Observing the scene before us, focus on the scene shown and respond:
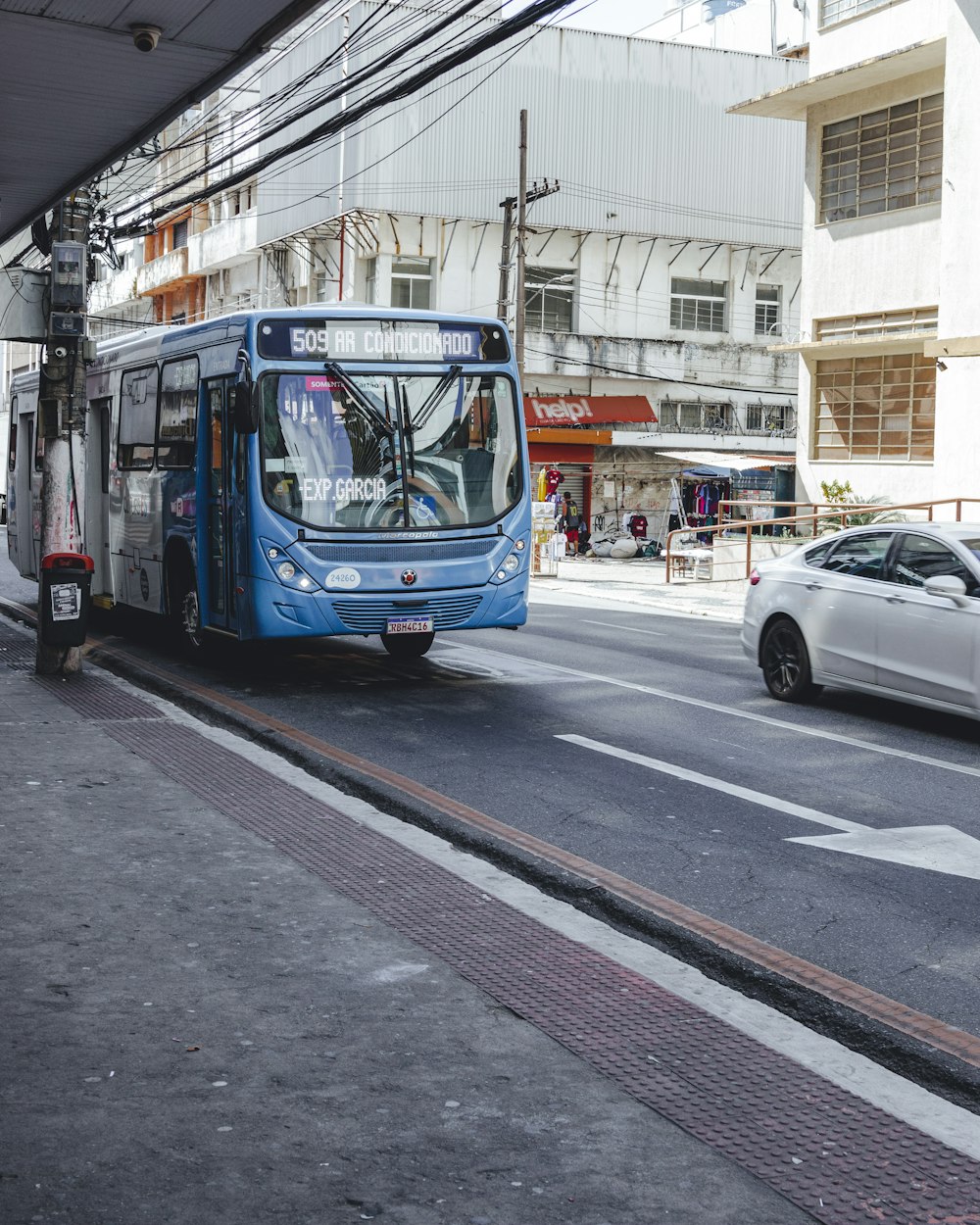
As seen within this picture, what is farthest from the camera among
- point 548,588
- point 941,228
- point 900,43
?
point 548,588

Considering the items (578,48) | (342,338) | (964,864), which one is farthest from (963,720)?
(578,48)

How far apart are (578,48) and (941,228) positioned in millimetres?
26422

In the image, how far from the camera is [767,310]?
5322 centimetres

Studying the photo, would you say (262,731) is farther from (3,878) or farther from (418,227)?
(418,227)

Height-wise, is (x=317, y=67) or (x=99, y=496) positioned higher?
(x=317, y=67)

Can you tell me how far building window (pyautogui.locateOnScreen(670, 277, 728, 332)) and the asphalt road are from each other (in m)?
36.3

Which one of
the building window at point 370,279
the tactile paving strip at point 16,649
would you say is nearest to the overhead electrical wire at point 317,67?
the building window at point 370,279

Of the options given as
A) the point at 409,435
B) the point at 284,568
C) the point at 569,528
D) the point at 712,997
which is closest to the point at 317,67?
the point at 569,528

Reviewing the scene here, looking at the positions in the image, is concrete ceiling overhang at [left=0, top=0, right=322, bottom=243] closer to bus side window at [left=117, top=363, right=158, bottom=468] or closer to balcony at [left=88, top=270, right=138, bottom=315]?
bus side window at [left=117, top=363, right=158, bottom=468]

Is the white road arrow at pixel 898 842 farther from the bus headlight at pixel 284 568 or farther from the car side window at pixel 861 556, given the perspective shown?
the bus headlight at pixel 284 568

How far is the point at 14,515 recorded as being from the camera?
2114 centimetres

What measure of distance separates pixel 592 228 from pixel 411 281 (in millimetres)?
6465

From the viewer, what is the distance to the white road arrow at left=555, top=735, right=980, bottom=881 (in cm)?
740

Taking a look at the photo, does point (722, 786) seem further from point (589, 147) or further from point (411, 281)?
point (589, 147)
